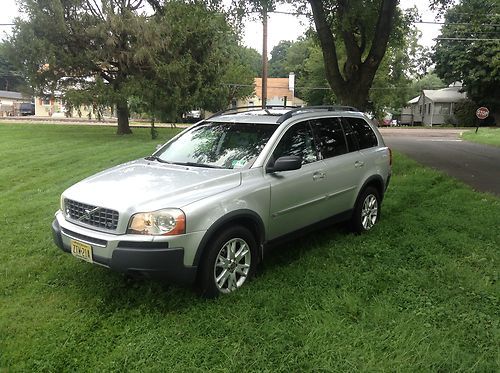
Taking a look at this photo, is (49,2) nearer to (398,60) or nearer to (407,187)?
(407,187)

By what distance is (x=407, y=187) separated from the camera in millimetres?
9055

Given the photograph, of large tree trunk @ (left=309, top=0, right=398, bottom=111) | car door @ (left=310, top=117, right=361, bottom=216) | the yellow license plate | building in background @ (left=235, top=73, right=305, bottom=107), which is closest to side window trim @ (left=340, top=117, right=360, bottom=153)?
car door @ (left=310, top=117, right=361, bottom=216)

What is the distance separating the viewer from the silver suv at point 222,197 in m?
3.72

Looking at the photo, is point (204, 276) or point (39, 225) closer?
point (204, 276)

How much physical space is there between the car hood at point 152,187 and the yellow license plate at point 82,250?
367 millimetres

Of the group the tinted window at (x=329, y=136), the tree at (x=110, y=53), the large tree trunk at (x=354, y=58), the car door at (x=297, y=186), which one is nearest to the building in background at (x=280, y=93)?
the tree at (x=110, y=53)

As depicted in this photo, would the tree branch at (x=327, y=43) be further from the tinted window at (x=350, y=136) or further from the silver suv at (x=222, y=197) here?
the tinted window at (x=350, y=136)

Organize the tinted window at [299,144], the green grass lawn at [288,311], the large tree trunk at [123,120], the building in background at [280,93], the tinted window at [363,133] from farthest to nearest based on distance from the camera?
the building in background at [280,93], the large tree trunk at [123,120], the tinted window at [363,133], the tinted window at [299,144], the green grass lawn at [288,311]

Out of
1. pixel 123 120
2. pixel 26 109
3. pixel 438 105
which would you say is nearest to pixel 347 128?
pixel 123 120

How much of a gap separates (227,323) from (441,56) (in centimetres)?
4700

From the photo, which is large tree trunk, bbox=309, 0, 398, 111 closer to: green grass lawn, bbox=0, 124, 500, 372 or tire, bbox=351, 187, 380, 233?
tire, bbox=351, 187, 380, 233

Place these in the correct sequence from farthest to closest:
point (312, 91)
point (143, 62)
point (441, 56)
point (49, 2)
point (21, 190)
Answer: point (312, 91) < point (441, 56) < point (143, 62) < point (49, 2) < point (21, 190)

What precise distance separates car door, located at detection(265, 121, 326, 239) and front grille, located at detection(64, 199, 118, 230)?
5.01ft

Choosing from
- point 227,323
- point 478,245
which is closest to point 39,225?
point 227,323
